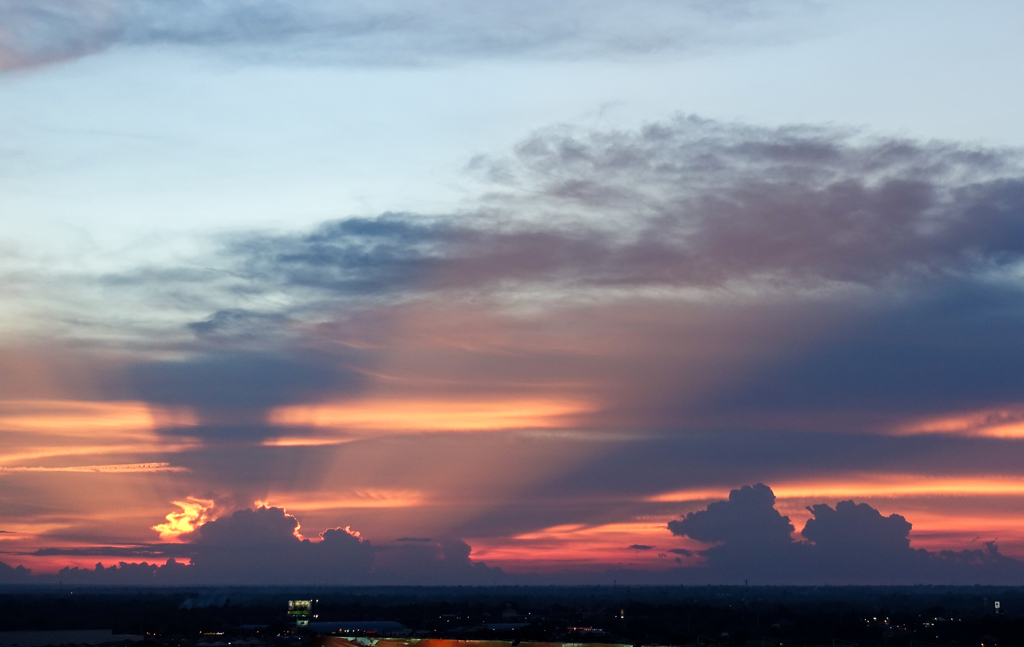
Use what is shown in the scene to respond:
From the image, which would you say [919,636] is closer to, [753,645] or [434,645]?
[753,645]

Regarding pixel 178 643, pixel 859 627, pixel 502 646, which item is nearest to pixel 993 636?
pixel 859 627

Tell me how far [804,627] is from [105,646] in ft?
397

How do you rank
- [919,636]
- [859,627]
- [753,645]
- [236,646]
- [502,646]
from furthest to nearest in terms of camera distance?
[859,627] < [919,636] < [236,646] < [753,645] < [502,646]

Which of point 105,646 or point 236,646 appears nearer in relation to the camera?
point 236,646

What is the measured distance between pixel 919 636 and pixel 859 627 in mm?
13938

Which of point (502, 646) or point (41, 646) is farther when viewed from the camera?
point (41, 646)

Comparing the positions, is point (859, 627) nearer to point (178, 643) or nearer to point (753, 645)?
point (753, 645)

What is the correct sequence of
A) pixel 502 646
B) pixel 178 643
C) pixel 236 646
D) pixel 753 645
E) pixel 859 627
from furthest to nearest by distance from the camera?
pixel 859 627 < pixel 178 643 < pixel 236 646 < pixel 753 645 < pixel 502 646

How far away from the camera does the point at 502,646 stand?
2436 inches

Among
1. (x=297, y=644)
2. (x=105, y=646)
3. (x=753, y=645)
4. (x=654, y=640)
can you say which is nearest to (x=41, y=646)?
(x=105, y=646)

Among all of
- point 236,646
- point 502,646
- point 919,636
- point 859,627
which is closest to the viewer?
point 502,646

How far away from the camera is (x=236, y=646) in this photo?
491ft

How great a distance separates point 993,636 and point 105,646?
14005cm

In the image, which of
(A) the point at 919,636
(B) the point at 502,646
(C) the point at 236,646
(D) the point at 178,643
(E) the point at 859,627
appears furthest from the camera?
(E) the point at 859,627
